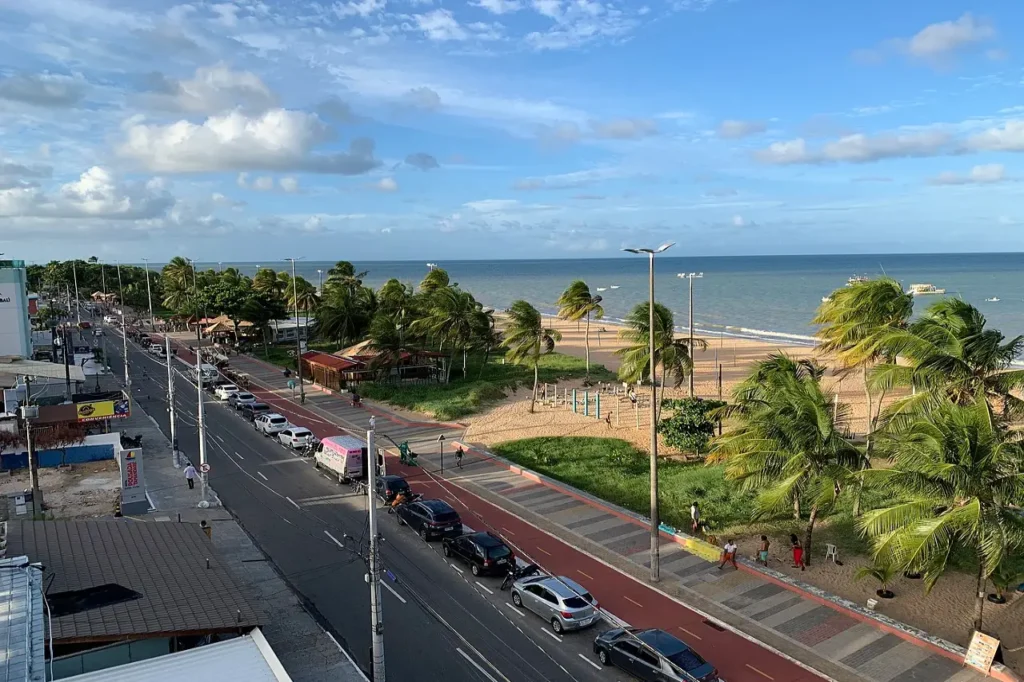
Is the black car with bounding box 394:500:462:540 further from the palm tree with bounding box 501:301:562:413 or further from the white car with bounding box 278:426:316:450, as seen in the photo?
the palm tree with bounding box 501:301:562:413

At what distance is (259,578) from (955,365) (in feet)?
70.0

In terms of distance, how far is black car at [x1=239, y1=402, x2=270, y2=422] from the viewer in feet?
146

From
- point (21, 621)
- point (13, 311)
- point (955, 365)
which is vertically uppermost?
point (13, 311)

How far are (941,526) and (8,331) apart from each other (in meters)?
53.7

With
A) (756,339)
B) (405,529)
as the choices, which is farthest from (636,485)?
(756,339)

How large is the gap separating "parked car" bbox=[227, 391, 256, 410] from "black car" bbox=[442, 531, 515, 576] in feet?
93.3

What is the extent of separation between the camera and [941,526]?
15.0 meters

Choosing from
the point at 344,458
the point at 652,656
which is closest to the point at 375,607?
the point at 652,656

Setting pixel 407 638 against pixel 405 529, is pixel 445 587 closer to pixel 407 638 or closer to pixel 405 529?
pixel 407 638

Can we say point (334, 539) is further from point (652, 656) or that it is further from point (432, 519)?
point (652, 656)

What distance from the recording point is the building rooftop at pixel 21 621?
39.5ft

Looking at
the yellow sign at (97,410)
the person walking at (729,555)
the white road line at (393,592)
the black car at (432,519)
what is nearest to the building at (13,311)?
the yellow sign at (97,410)

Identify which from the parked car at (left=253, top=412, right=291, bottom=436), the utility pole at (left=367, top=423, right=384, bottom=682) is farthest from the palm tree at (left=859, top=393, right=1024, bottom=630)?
the parked car at (left=253, top=412, right=291, bottom=436)

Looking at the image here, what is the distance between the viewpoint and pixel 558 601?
1862cm
